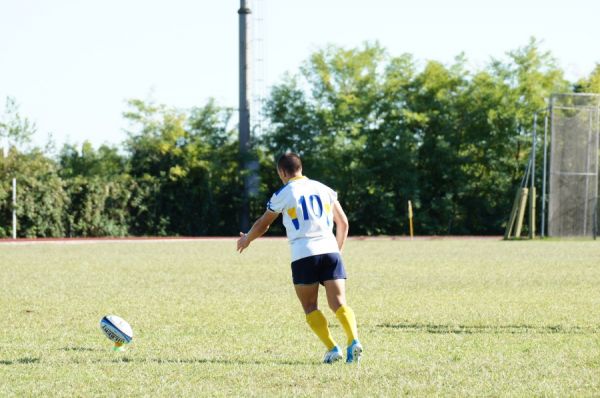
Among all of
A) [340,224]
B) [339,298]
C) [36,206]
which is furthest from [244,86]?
[339,298]

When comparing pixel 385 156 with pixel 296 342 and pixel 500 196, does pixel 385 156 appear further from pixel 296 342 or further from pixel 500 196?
pixel 296 342

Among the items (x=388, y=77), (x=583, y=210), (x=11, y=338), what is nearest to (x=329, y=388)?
(x=11, y=338)

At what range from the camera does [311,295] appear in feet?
25.6

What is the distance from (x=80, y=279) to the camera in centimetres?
1714

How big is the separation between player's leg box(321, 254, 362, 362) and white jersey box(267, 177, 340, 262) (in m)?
0.13

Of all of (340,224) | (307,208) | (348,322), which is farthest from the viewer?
(340,224)

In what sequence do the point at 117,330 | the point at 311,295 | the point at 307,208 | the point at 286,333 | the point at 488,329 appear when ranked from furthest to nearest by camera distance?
1. the point at 488,329
2. the point at 286,333
3. the point at 117,330
4. the point at 311,295
5. the point at 307,208

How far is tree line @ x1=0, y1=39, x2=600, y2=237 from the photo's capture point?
43.9m

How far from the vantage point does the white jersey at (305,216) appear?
7566mm

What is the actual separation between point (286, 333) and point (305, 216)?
2.49 m

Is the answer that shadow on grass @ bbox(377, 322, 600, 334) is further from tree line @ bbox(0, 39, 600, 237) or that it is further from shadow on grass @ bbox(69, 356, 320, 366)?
tree line @ bbox(0, 39, 600, 237)

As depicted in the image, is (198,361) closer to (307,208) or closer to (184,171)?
(307,208)

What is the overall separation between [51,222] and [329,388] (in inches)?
1336

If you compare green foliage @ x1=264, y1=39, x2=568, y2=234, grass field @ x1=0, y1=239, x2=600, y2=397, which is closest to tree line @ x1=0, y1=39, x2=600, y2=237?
green foliage @ x1=264, y1=39, x2=568, y2=234
